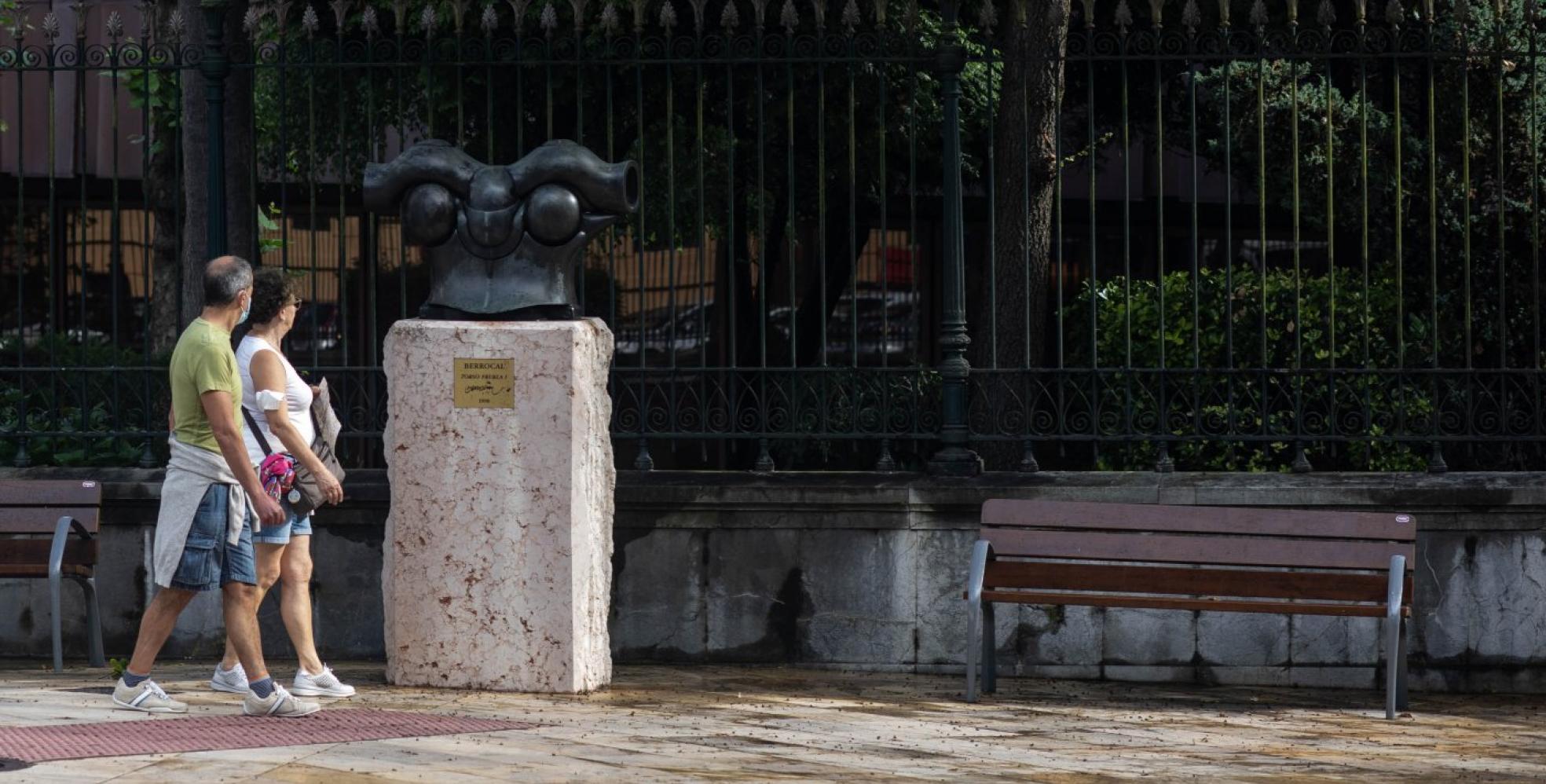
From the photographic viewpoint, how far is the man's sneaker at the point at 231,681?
8.22 m

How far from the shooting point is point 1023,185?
11.1 m

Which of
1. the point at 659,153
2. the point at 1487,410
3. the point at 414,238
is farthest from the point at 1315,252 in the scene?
the point at 414,238

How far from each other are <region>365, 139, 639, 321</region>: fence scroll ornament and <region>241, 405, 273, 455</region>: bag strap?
3.33 feet

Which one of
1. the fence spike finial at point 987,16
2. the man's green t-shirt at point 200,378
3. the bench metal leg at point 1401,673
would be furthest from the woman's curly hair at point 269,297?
the bench metal leg at point 1401,673

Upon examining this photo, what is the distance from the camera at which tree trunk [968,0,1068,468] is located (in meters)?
10.6

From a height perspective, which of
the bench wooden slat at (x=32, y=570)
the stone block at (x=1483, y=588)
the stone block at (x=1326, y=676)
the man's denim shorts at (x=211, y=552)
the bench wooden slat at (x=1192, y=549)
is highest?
the man's denim shorts at (x=211, y=552)

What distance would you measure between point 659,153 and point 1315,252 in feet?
25.9

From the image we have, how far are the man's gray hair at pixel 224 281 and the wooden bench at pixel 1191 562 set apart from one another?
3.09 m

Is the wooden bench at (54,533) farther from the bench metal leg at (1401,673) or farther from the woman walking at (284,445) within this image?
the bench metal leg at (1401,673)

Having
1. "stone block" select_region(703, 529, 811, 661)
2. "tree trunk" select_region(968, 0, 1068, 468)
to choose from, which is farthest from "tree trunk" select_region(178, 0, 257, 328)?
"tree trunk" select_region(968, 0, 1068, 468)

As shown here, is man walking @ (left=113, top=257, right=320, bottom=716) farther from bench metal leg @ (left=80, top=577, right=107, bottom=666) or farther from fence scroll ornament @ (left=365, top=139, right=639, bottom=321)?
bench metal leg @ (left=80, top=577, right=107, bottom=666)

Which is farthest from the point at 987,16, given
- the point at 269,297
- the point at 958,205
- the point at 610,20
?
the point at 269,297

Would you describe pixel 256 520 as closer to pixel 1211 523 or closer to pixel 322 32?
pixel 1211 523

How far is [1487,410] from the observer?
9438mm
